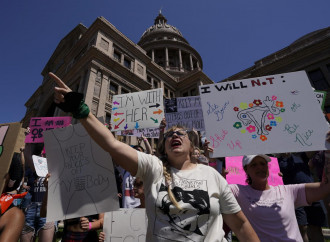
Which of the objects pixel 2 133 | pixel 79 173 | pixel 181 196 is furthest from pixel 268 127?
pixel 2 133

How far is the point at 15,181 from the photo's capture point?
6.57ft

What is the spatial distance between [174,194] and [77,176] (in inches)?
49.9

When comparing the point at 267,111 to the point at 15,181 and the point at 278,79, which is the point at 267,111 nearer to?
the point at 278,79

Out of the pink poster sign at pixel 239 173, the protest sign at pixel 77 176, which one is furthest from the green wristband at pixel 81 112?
the pink poster sign at pixel 239 173

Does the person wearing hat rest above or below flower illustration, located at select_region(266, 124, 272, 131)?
below

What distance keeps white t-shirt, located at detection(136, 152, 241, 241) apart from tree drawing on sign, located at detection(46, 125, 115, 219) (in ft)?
2.26

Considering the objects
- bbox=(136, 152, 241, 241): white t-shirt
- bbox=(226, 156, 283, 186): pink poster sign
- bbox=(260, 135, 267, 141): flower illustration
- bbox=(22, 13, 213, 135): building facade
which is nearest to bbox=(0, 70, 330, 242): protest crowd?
bbox=(136, 152, 241, 241): white t-shirt

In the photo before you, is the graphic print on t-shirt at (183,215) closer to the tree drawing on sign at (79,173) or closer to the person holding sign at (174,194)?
the person holding sign at (174,194)

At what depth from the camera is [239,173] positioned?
3.87m

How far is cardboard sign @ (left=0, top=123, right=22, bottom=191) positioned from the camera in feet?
6.01

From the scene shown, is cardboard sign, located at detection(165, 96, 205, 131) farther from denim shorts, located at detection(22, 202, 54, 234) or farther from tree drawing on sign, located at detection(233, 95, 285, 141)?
denim shorts, located at detection(22, 202, 54, 234)

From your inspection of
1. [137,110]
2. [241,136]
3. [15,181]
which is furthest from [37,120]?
[241,136]

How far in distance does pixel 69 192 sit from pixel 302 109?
10.6ft

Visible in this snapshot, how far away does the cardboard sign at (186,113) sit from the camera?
18.6 feet
